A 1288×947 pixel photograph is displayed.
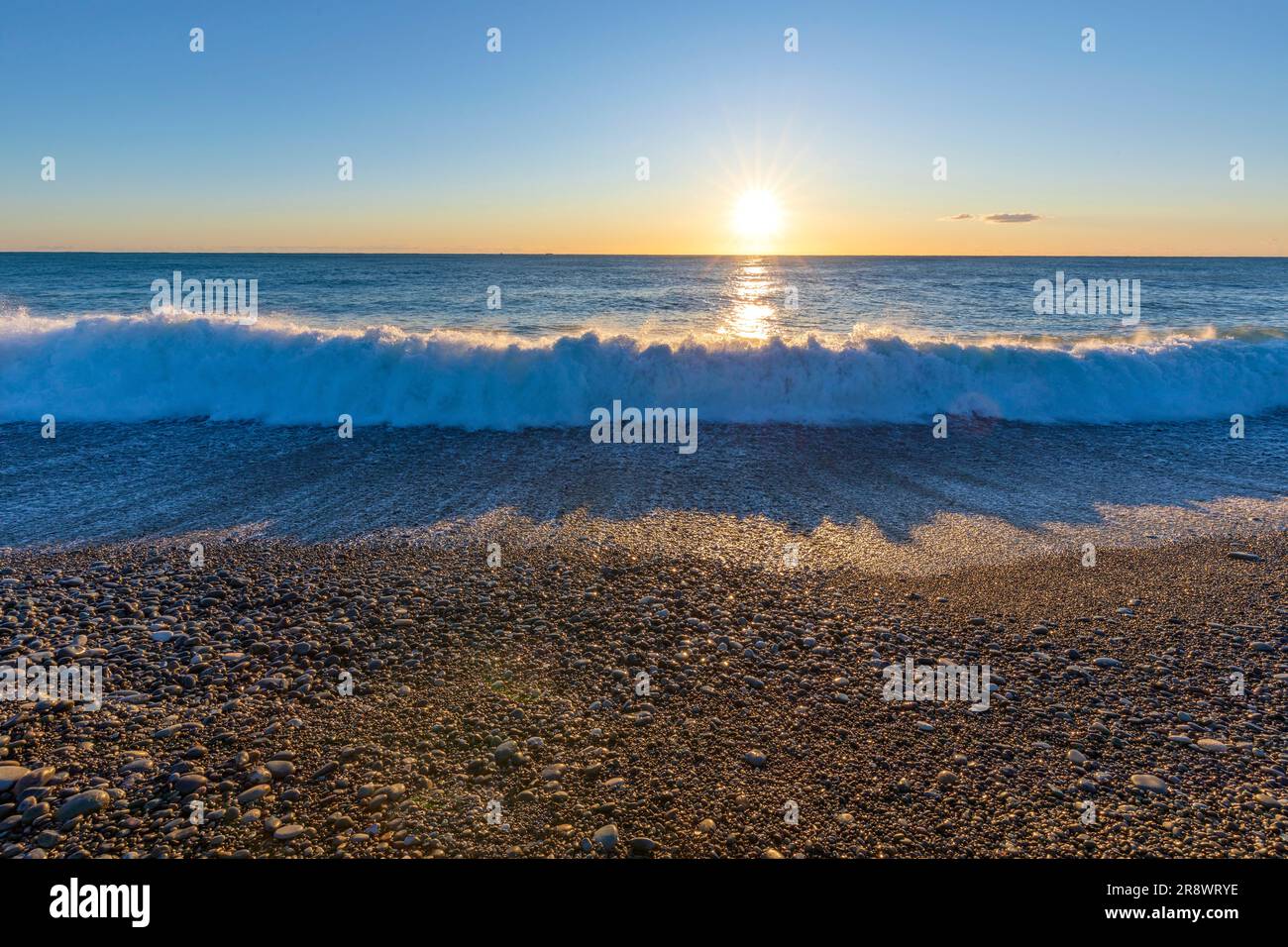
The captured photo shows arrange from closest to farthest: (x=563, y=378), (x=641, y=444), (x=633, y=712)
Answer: (x=633, y=712), (x=641, y=444), (x=563, y=378)

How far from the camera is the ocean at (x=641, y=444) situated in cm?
822

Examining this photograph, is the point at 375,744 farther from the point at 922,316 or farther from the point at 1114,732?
the point at 922,316

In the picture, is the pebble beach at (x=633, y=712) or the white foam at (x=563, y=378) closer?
the pebble beach at (x=633, y=712)

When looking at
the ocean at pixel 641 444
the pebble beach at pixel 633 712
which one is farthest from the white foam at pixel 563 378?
the pebble beach at pixel 633 712

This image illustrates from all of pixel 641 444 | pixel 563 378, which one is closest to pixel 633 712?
pixel 641 444

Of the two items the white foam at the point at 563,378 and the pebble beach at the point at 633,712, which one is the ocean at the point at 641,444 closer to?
the white foam at the point at 563,378

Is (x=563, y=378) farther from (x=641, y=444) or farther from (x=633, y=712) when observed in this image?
(x=633, y=712)

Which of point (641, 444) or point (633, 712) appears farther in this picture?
point (641, 444)

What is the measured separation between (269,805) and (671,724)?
2.22m

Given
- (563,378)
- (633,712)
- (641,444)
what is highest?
(563,378)

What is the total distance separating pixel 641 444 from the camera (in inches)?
464

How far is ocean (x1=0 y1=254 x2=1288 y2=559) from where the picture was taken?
27.0 ft

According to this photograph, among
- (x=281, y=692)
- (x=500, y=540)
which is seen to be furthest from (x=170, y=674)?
(x=500, y=540)

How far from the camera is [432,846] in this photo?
3.41 metres
